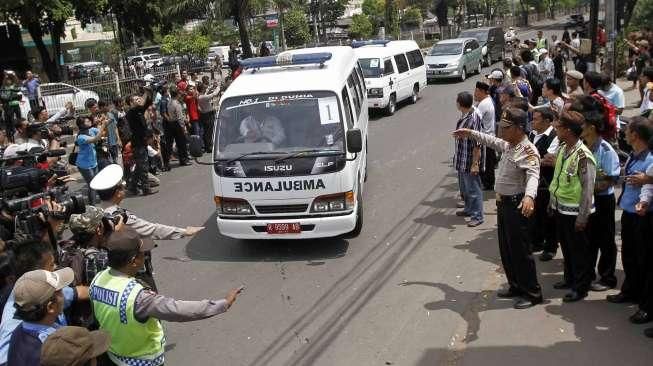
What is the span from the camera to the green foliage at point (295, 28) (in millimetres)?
45531

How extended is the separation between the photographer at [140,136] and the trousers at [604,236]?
767cm

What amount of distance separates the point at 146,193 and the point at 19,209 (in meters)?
5.77

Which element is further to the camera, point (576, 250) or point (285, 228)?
point (285, 228)

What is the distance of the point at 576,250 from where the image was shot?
18.8 ft

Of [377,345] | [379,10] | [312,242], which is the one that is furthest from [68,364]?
[379,10]

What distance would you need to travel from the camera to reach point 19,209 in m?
5.83

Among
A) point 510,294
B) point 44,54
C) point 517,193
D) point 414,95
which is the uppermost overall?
point 44,54

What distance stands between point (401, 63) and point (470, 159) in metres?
11.3

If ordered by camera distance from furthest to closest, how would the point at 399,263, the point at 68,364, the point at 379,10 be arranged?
the point at 379,10 → the point at 399,263 → the point at 68,364

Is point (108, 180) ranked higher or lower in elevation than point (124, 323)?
higher

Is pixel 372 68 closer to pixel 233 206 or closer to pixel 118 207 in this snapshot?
pixel 233 206

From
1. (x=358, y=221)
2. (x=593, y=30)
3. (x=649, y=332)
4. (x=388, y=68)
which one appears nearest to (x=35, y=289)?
(x=649, y=332)

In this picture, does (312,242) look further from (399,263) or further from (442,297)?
(442,297)

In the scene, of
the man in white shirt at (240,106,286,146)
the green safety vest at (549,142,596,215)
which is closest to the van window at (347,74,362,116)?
the man in white shirt at (240,106,286,146)
